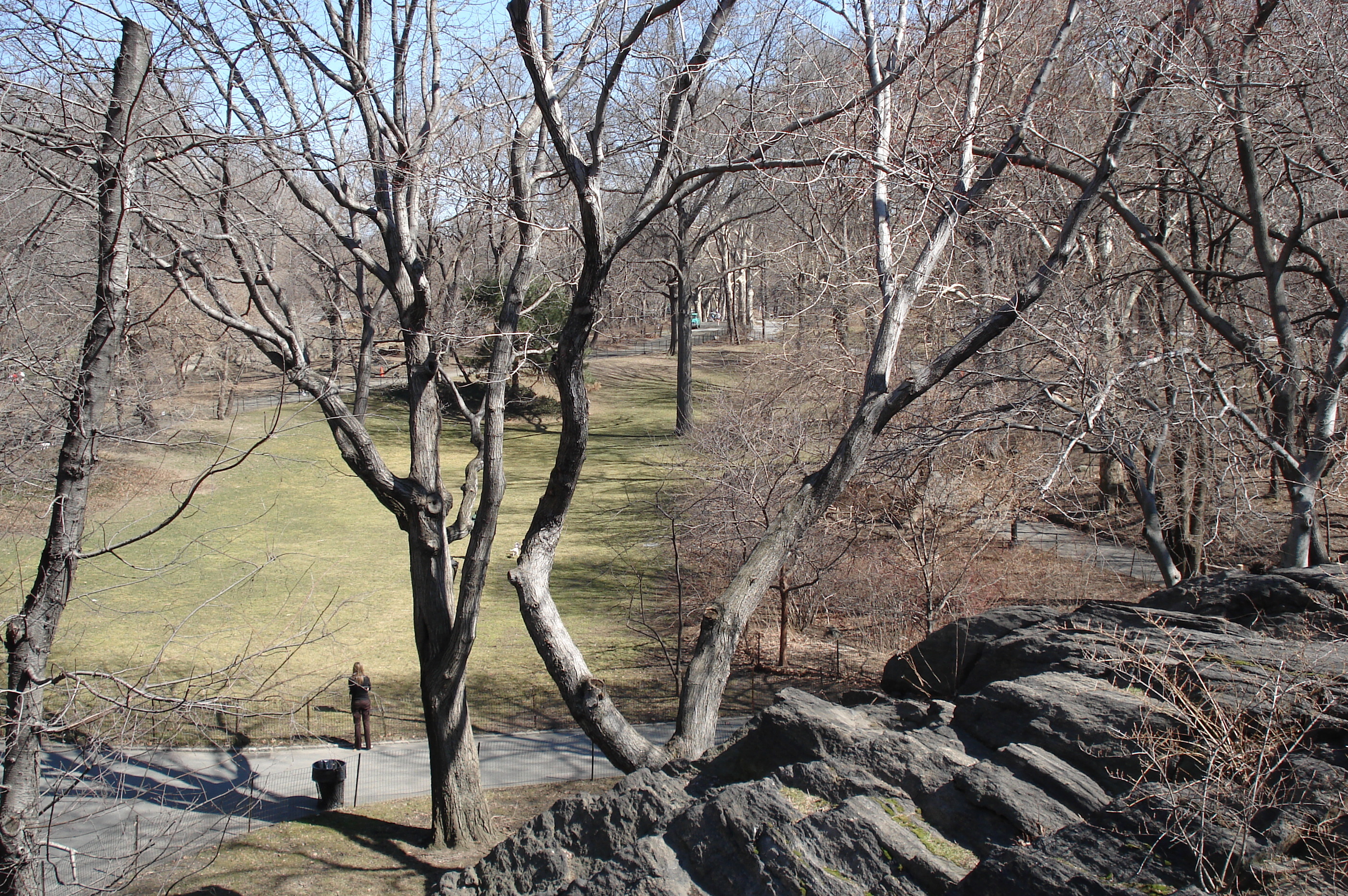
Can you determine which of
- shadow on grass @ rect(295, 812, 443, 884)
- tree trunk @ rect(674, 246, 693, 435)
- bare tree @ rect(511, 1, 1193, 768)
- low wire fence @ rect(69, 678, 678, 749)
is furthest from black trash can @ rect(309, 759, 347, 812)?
tree trunk @ rect(674, 246, 693, 435)

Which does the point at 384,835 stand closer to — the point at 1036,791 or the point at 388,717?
the point at 388,717

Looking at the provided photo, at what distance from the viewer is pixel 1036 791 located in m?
3.99

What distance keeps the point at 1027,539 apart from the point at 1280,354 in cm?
1128

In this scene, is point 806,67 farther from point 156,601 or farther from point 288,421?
point 156,601

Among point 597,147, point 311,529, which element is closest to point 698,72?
point 597,147

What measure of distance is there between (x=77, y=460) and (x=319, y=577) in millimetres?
15122

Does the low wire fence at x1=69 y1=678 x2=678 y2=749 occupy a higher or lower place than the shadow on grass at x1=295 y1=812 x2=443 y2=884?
lower

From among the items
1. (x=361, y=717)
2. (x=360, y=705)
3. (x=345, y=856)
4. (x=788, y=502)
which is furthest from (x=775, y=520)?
(x=361, y=717)

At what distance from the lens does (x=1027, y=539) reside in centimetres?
1934

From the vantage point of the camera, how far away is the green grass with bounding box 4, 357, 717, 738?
44.0ft

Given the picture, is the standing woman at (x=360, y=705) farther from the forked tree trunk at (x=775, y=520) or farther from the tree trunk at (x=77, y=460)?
the tree trunk at (x=77, y=460)

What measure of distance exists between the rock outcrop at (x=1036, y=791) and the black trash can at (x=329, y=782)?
4930mm

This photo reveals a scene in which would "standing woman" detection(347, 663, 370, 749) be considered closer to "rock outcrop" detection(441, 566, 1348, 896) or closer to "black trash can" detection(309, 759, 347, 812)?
"black trash can" detection(309, 759, 347, 812)

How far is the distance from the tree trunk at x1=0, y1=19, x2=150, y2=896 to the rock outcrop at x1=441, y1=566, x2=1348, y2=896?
227cm
